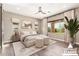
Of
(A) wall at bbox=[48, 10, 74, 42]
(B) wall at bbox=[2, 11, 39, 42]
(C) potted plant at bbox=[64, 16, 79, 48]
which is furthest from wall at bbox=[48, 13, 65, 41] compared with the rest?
(B) wall at bbox=[2, 11, 39, 42]

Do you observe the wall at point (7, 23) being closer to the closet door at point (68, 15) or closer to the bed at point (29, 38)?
the bed at point (29, 38)

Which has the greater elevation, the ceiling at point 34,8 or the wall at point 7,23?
the ceiling at point 34,8

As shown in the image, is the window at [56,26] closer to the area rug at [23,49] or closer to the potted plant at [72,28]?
the potted plant at [72,28]

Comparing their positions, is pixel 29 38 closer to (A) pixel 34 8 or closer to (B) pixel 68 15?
(A) pixel 34 8

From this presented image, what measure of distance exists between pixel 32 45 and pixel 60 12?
716 mm

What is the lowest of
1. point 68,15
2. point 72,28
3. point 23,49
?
point 23,49

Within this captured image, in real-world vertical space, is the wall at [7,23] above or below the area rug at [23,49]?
above

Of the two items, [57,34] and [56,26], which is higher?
[56,26]

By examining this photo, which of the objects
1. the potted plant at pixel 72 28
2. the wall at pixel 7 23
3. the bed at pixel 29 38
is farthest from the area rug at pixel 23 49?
the potted plant at pixel 72 28

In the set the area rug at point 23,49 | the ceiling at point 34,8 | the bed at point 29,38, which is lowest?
the area rug at point 23,49

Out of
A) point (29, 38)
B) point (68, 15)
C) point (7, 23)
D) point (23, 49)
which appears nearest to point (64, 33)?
point (68, 15)

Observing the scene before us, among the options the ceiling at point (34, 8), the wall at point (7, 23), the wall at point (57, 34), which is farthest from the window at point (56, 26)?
the wall at point (7, 23)

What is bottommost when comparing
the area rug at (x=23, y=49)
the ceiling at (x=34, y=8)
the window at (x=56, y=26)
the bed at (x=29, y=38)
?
the area rug at (x=23, y=49)

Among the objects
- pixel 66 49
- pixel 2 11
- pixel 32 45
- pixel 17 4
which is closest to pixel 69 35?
pixel 66 49
